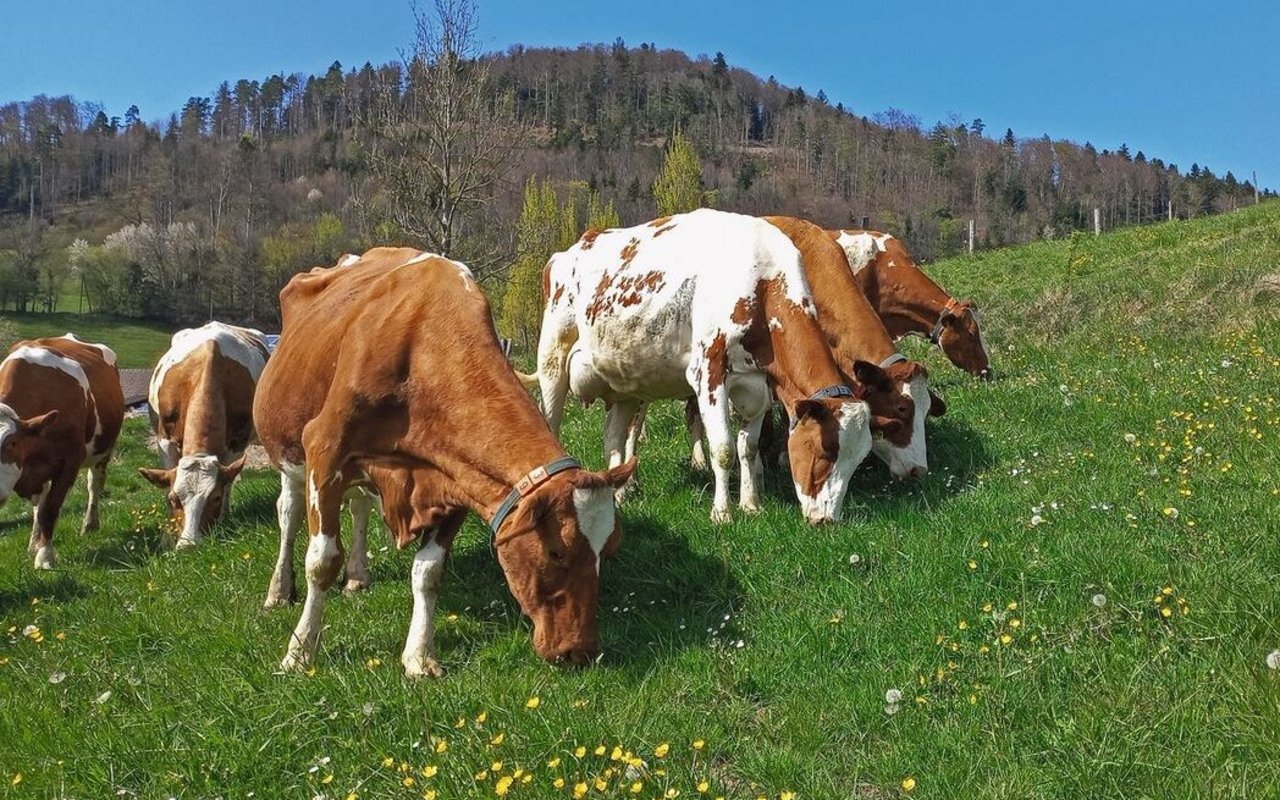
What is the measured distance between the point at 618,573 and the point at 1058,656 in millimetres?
2919

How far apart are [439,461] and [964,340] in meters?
8.38

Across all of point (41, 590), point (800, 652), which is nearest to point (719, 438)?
point (800, 652)

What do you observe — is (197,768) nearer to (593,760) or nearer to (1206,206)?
(593,760)

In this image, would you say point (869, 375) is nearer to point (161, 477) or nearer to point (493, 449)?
point (493, 449)

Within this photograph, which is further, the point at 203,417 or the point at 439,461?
the point at 203,417

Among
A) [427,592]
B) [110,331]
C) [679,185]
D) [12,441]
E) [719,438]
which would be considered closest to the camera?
[427,592]

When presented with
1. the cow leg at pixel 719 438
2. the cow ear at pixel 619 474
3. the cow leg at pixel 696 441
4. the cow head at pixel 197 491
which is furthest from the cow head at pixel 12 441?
the cow ear at pixel 619 474

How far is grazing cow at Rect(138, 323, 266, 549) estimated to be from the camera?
877cm

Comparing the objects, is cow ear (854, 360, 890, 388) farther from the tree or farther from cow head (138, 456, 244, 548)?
the tree

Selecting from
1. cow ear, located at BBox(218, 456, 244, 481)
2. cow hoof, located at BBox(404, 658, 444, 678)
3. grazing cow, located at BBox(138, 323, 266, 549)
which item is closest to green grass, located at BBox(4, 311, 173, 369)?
grazing cow, located at BBox(138, 323, 266, 549)

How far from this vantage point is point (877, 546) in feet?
19.1

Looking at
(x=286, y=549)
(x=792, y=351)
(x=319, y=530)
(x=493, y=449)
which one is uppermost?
(x=792, y=351)

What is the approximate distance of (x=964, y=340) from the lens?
37.5 ft

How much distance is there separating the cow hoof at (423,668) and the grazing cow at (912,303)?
8354 mm
